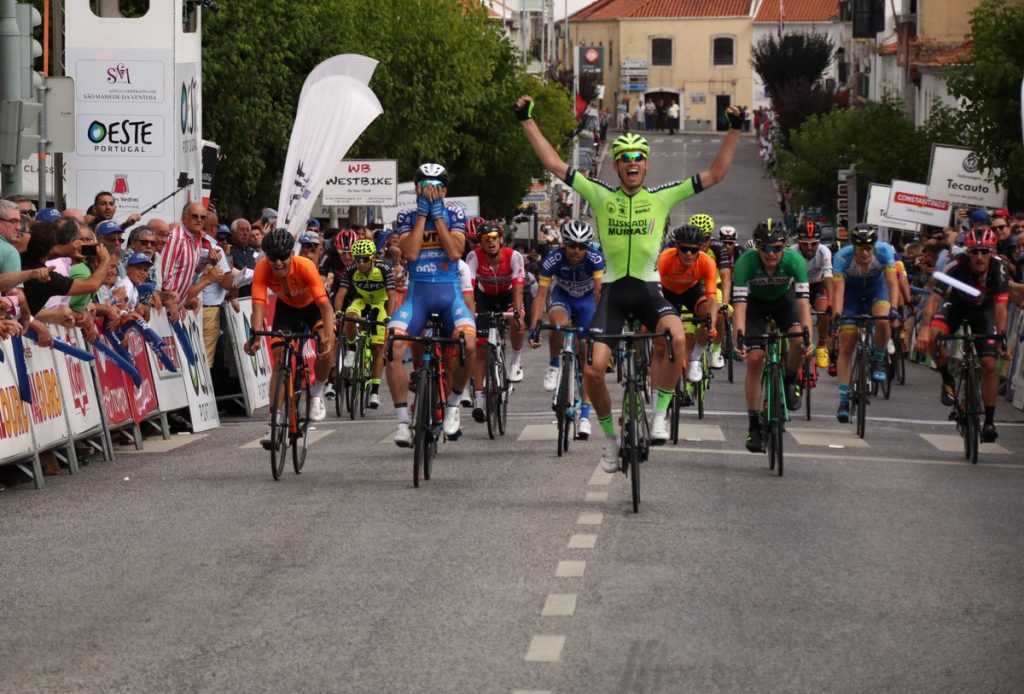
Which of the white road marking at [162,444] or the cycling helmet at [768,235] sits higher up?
the cycling helmet at [768,235]

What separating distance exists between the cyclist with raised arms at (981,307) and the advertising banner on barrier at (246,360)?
21.8 feet

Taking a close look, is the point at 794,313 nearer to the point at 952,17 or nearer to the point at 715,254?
the point at 715,254

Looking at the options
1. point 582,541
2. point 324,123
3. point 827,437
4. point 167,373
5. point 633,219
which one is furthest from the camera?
point 324,123

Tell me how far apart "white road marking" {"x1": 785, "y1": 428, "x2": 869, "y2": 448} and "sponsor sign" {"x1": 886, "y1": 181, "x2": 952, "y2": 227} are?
23.9m

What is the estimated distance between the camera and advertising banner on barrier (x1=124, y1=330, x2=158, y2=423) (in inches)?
685

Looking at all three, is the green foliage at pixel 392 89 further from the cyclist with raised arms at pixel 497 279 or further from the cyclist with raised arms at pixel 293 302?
the cyclist with raised arms at pixel 293 302

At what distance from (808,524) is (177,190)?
1208 centimetres

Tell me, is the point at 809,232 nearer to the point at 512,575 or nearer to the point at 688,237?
the point at 688,237

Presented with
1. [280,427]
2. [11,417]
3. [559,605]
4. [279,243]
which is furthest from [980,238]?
[559,605]

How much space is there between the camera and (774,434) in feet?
49.9

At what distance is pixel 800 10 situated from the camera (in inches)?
6378

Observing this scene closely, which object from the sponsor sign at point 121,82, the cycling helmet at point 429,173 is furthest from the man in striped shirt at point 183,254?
the cycling helmet at point 429,173

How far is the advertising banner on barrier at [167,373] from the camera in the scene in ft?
59.4

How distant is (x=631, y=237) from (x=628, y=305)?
17.4 inches
